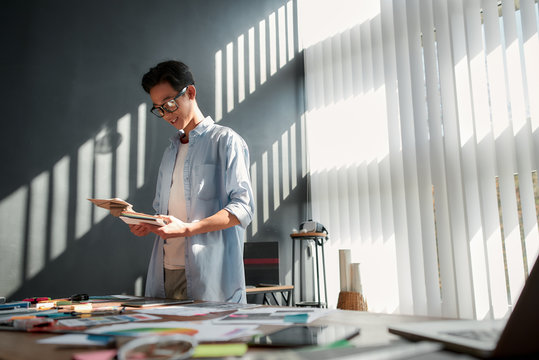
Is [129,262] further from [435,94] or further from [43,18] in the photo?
[435,94]

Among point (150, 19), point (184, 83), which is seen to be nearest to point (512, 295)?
point (184, 83)

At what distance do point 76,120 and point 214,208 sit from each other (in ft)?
6.16

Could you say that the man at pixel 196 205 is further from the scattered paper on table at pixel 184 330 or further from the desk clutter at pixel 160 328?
the scattered paper on table at pixel 184 330

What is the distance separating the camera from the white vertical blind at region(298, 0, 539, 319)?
3.29 metres

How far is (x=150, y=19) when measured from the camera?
3.64m

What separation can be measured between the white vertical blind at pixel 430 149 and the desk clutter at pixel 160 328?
2.85m

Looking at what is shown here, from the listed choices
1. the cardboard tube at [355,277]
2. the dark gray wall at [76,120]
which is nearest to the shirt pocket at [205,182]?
the cardboard tube at [355,277]

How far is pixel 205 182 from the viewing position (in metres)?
1.72

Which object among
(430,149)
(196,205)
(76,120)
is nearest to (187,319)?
(196,205)

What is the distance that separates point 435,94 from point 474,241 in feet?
4.31

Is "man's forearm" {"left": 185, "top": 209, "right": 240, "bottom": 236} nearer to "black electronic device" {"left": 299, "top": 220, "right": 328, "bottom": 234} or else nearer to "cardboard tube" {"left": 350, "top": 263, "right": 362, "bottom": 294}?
"cardboard tube" {"left": 350, "top": 263, "right": 362, "bottom": 294}

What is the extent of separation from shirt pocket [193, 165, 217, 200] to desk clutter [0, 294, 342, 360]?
0.58 meters

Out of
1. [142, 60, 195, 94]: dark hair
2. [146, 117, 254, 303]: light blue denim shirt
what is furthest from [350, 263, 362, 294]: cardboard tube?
[142, 60, 195, 94]: dark hair

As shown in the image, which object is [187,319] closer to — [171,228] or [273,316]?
[273,316]
